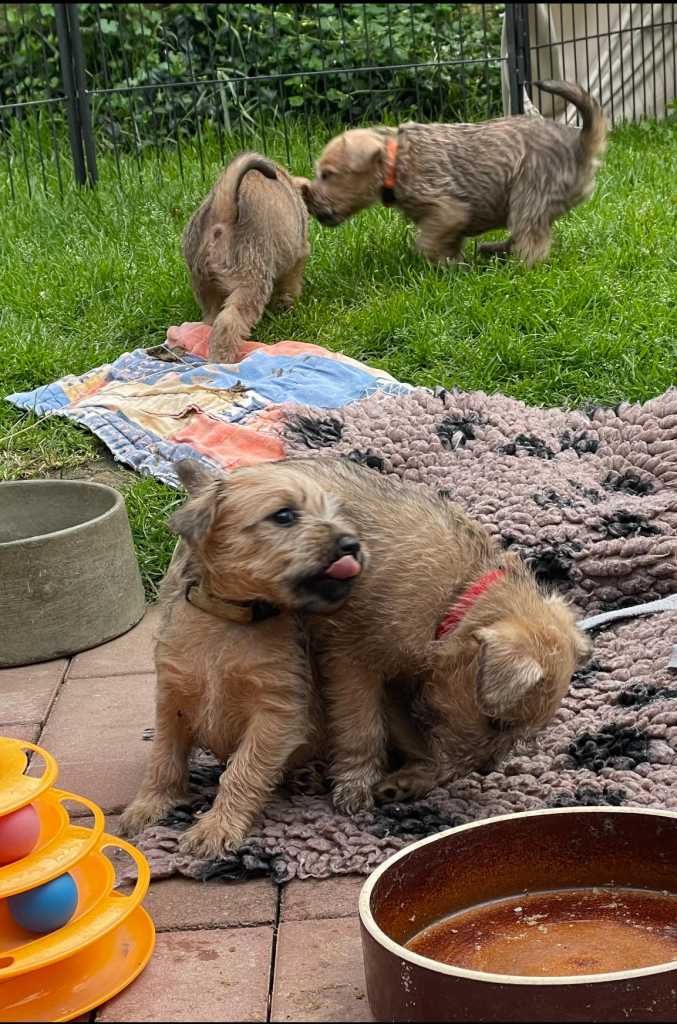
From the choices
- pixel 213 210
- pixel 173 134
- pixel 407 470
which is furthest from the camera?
pixel 173 134

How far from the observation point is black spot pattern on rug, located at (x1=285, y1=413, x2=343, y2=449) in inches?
215

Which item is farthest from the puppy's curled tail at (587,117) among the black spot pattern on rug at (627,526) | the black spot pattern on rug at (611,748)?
the black spot pattern on rug at (611,748)

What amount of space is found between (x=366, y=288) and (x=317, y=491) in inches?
171

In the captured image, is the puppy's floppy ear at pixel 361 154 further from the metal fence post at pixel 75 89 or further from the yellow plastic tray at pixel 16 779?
the yellow plastic tray at pixel 16 779

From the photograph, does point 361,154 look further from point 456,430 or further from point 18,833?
point 18,833

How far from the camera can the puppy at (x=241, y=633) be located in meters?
3.29

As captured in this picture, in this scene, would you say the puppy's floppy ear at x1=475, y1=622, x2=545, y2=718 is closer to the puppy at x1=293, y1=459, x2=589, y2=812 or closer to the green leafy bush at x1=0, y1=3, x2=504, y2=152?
the puppy at x1=293, y1=459, x2=589, y2=812

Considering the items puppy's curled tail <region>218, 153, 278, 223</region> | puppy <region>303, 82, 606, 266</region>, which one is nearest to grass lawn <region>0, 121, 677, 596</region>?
puppy <region>303, 82, 606, 266</region>

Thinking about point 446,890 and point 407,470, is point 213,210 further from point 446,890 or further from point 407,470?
point 446,890

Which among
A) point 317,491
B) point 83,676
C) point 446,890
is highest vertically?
point 317,491

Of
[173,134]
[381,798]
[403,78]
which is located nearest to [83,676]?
[381,798]

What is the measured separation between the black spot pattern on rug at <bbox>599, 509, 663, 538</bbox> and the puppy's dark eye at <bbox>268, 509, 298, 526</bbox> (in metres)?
1.83

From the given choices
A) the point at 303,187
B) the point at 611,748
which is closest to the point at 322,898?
the point at 611,748

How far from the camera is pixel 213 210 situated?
720 centimetres
